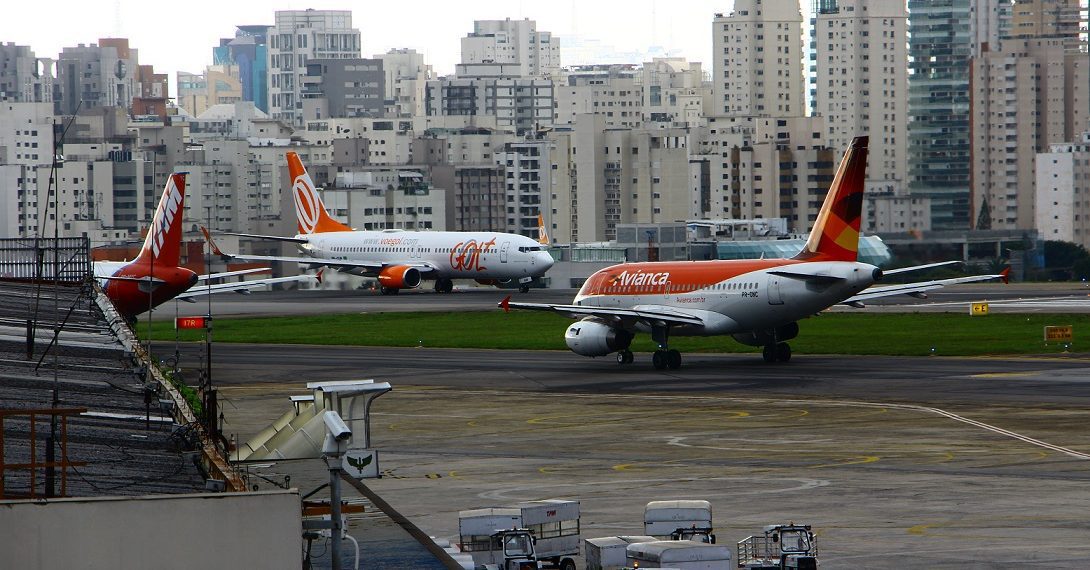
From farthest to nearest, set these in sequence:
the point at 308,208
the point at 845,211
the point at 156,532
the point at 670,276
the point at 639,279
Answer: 1. the point at 308,208
2. the point at 639,279
3. the point at 670,276
4. the point at 845,211
5. the point at 156,532

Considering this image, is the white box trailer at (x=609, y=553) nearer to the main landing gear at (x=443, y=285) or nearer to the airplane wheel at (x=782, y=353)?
the airplane wheel at (x=782, y=353)

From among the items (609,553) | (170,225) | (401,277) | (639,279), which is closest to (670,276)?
(639,279)

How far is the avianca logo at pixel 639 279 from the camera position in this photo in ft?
233

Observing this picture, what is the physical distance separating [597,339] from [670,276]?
445 centimetres

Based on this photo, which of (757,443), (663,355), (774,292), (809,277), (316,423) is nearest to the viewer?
(316,423)

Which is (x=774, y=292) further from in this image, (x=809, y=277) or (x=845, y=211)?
(x=845, y=211)

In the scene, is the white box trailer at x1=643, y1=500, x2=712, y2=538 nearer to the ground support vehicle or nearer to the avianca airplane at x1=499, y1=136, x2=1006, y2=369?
the ground support vehicle

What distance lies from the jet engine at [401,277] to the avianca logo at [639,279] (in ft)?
195

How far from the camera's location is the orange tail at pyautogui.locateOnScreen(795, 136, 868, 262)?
63.9 m

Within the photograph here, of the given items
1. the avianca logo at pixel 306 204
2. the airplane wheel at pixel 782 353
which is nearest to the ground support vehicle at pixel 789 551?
the airplane wheel at pixel 782 353

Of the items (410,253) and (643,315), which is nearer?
(643,315)

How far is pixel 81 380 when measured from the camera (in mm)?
30766

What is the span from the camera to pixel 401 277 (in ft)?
433

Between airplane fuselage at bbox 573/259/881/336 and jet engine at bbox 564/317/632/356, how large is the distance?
226 centimetres
